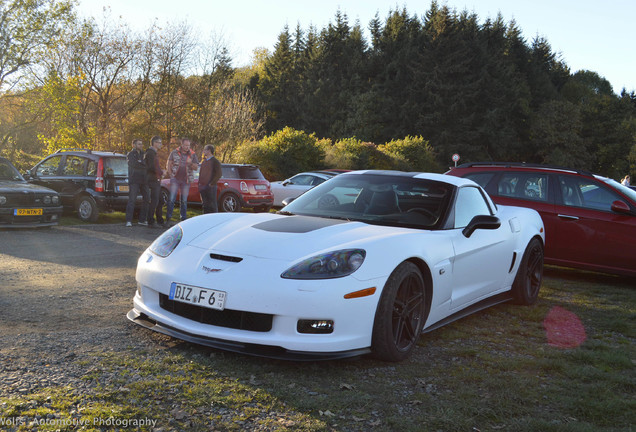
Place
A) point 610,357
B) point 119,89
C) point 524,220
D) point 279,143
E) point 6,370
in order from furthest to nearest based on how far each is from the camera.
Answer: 1. point 279,143
2. point 119,89
3. point 524,220
4. point 610,357
5. point 6,370

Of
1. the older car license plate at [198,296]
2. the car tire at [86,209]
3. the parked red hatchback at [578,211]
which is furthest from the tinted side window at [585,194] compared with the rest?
the car tire at [86,209]

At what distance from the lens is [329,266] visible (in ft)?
12.6

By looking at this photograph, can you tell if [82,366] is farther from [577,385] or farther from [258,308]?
[577,385]

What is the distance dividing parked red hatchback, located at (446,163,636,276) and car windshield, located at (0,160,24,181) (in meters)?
9.42

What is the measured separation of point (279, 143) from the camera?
29312mm

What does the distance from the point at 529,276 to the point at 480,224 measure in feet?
6.00

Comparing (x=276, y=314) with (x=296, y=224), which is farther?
(x=296, y=224)

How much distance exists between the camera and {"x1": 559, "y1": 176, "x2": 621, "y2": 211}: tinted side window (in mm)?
8164

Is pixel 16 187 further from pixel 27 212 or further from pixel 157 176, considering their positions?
pixel 157 176

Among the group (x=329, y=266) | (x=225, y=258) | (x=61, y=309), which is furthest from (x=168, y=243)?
(x=61, y=309)

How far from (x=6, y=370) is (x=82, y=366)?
0.43m

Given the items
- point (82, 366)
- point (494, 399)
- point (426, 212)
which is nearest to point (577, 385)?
point (494, 399)

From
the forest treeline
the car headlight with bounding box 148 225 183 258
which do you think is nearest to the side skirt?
the car headlight with bounding box 148 225 183 258

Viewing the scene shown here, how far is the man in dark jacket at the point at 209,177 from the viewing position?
12.5 meters
